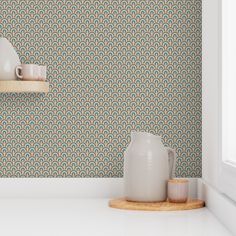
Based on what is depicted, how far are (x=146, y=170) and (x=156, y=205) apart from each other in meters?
0.13

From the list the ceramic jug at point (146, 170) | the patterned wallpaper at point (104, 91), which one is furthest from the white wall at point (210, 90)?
the ceramic jug at point (146, 170)

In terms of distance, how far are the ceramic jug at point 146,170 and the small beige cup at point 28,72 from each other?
441 millimetres

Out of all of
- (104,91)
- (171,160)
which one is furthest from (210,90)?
(104,91)

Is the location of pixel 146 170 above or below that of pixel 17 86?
below

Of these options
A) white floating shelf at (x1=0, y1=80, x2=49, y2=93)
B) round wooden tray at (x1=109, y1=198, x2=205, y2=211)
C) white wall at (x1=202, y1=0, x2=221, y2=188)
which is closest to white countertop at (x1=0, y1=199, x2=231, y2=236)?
round wooden tray at (x1=109, y1=198, x2=205, y2=211)

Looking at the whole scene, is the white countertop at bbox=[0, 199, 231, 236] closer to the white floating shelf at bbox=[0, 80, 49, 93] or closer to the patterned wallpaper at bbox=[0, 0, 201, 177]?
the patterned wallpaper at bbox=[0, 0, 201, 177]

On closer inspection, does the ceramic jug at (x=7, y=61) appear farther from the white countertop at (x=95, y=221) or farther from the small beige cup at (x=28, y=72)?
the white countertop at (x=95, y=221)

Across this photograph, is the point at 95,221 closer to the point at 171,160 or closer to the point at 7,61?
the point at 171,160

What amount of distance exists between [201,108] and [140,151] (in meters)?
0.38

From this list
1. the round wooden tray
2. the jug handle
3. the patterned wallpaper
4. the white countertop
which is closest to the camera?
the white countertop

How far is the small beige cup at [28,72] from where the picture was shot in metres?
2.03

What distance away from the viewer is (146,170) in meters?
1.90

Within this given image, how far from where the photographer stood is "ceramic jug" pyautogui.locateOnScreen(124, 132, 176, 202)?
1896 mm

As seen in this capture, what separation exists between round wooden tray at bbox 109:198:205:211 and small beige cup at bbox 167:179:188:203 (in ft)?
0.07
